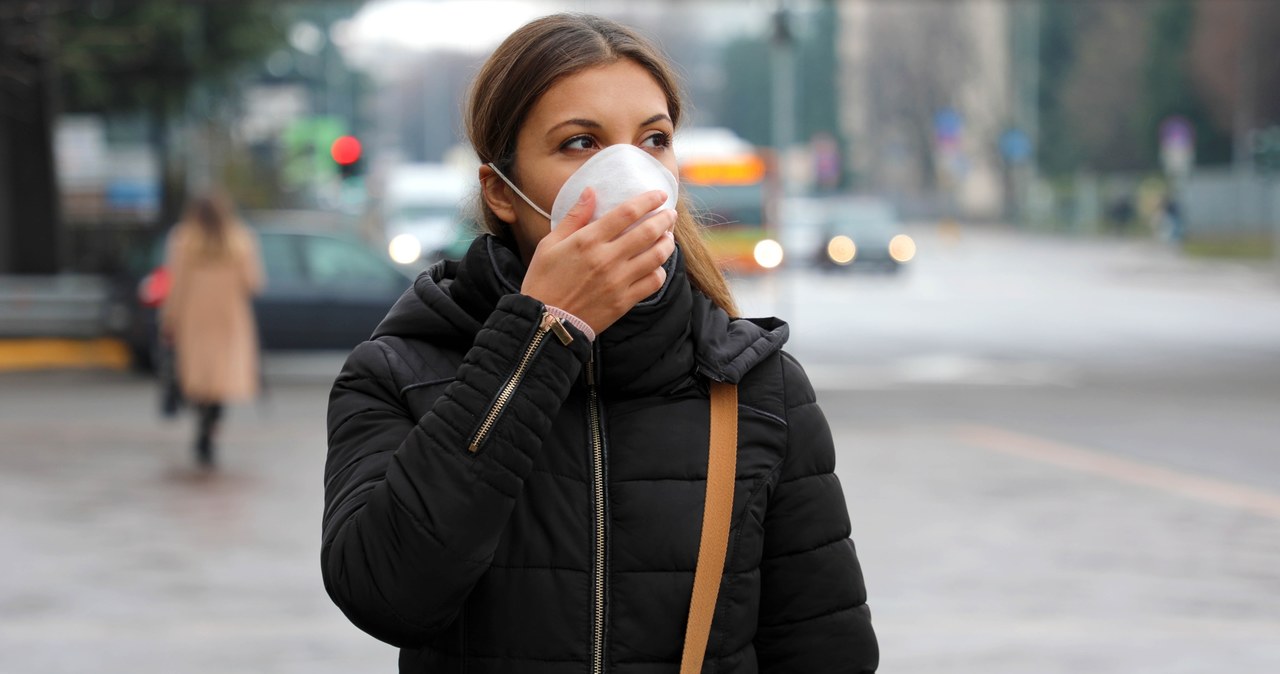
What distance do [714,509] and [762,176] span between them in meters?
30.4

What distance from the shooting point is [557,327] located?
6.40ft

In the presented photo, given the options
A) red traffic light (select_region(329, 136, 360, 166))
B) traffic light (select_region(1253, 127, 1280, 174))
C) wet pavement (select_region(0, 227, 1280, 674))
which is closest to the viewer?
wet pavement (select_region(0, 227, 1280, 674))

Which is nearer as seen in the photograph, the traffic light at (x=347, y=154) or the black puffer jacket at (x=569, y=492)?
the black puffer jacket at (x=569, y=492)

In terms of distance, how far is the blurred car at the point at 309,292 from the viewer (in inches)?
673

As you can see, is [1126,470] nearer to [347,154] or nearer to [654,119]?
[654,119]

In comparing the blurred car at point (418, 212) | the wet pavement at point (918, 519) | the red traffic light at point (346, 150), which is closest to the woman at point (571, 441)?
the wet pavement at point (918, 519)

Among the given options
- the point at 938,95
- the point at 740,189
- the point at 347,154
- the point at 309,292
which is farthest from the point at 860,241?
Result: the point at 938,95

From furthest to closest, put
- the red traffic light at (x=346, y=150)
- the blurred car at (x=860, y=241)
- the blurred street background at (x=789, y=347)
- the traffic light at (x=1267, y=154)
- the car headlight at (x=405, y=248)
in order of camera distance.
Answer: the blurred car at (x=860, y=241) < the traffic light at (x=1267, y=154) < the red traffic light at (x=346, y=150) < the car headlight at (x=405, y=248) < the blurred street background at (x=789, y=347)

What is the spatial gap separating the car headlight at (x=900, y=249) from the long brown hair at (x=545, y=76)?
40238 mm

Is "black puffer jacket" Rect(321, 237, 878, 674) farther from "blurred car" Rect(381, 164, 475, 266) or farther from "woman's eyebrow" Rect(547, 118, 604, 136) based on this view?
"blurred car" Rect(381, 164, 475, 266)

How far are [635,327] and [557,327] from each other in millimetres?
136

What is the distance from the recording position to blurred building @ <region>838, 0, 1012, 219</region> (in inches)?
3113

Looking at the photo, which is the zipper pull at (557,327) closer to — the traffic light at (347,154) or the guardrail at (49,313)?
the guardrail at (49,313)

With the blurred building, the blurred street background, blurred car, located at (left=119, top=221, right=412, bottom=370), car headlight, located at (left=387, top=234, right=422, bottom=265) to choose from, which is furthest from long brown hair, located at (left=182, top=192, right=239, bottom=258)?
the blurred building
